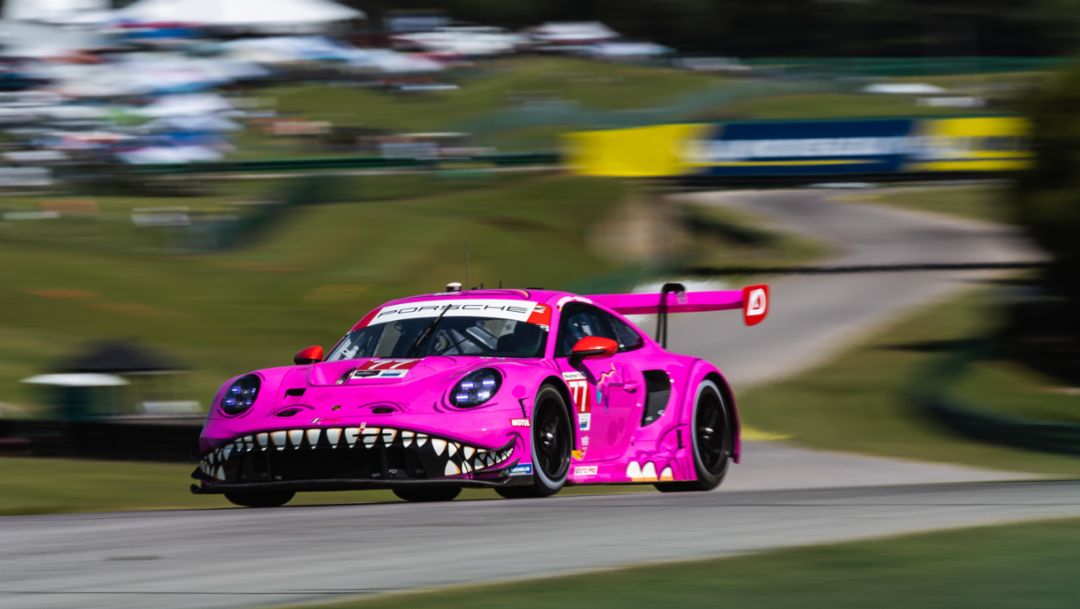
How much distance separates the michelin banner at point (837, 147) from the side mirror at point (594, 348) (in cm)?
1892

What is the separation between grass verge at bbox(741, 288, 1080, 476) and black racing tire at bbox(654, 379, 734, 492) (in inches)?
184

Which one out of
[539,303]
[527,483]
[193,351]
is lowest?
[193,351]

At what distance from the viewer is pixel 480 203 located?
102 ft

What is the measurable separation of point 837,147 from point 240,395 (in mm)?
20212

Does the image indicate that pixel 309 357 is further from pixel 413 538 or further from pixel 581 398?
pixel 413 538

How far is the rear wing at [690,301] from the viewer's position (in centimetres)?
1016

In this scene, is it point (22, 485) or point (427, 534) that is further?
point (22, 485)

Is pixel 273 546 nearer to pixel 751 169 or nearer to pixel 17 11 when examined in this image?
pixel 751 169

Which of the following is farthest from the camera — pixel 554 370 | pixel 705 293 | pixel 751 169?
pixel 751 169

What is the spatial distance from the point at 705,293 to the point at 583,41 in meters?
51.1

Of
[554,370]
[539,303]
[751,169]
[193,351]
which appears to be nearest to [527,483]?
[554,370]

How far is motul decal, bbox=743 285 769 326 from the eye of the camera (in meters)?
10.2

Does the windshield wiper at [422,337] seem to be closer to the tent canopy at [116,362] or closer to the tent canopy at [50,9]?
the tent canopy at [116,362]

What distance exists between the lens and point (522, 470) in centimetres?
789
